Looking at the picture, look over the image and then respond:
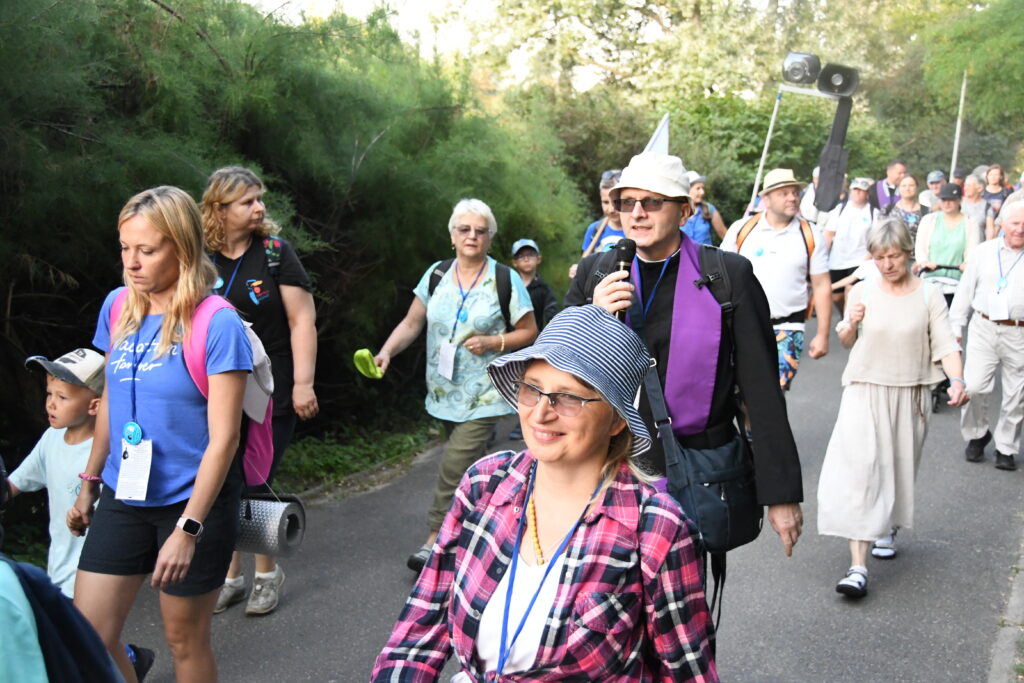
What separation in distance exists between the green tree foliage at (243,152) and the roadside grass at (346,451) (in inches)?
9.1

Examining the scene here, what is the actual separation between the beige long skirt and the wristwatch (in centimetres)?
391

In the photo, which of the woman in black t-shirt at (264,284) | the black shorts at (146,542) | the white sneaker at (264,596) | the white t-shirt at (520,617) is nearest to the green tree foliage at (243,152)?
the woman in black t-shirt at (264,284)

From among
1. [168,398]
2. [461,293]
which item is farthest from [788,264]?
[168,398]

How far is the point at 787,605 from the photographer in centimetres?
582

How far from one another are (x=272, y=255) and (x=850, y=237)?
10136mm

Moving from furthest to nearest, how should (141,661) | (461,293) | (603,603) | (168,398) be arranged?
(461,293) → (141,661) → (168,398) → (603,603)

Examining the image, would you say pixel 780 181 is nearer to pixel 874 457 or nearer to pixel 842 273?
pixel 874 457

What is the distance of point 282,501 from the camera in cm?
408

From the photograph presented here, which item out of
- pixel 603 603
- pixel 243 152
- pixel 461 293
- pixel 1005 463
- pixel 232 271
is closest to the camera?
pixel 603 603

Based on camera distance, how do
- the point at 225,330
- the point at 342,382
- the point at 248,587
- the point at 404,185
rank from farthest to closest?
the point at 342,382, the point at 404,185, the point at 248,587, the point at 225,330

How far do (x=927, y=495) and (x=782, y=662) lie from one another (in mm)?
3305

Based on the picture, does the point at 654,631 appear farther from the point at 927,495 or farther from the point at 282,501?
the point at 927,495

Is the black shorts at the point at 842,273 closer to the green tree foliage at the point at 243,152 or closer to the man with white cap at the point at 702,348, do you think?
the green tree foliage at the point at 243,152

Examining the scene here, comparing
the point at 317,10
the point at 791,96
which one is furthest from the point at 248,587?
the point at 791,96
